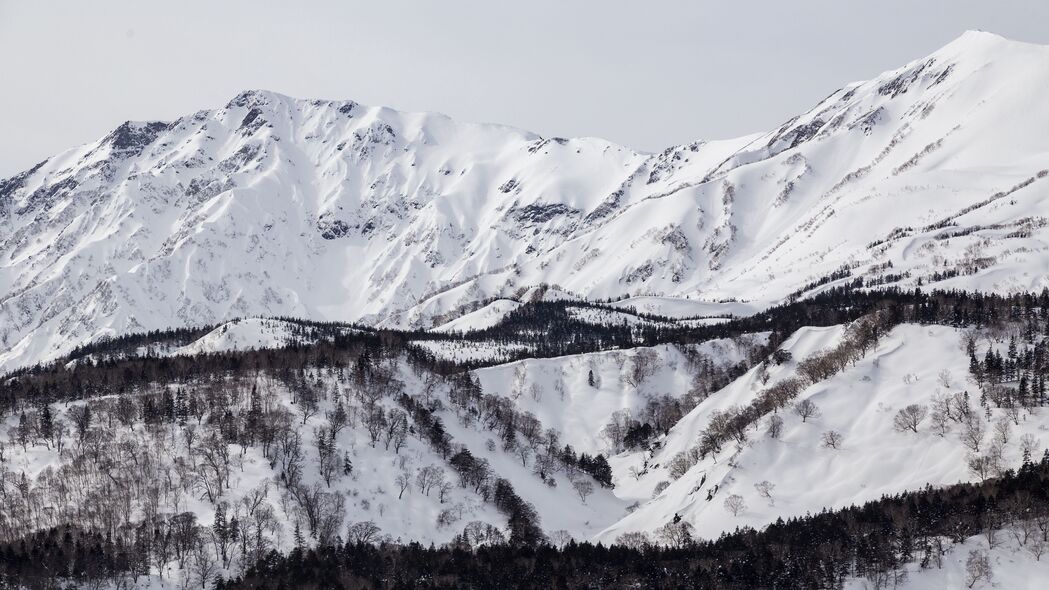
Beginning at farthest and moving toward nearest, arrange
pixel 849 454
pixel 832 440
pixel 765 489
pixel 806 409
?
pixel 806 409, pixel 832 440, pixel 849 454, pixel 765 489

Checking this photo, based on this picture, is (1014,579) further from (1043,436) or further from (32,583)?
(32,583)

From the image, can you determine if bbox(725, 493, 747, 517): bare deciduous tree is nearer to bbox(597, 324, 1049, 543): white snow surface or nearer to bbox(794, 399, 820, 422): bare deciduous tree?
bbox(597, 324, 1049, 543): white snow surface

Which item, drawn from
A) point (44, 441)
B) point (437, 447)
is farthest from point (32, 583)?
point (437, 447)

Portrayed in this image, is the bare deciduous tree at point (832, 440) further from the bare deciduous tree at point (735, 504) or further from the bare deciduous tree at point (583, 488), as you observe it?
the bare deciduous tree at point (583, 488)

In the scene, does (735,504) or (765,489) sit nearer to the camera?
(735,504)

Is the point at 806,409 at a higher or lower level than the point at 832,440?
higher

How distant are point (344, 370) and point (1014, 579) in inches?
5010

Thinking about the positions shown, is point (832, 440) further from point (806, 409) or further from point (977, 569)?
point (977, 569)

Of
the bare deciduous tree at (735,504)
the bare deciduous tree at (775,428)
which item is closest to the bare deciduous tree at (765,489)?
the bare deciduous tree at (735,504)

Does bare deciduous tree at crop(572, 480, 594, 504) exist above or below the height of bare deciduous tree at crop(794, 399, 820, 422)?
below

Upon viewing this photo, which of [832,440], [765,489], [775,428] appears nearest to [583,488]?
[775,428]

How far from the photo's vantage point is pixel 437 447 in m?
175

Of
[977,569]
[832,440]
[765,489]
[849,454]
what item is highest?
[832,440]

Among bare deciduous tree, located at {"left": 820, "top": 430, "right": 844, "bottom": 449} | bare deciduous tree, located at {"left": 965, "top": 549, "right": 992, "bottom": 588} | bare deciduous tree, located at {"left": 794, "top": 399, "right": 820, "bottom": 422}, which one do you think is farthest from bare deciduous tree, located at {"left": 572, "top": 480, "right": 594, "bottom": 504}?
bare deciduous tree, located at {"left": 965, "top": 549, "right": 992, "bottom": 588}
